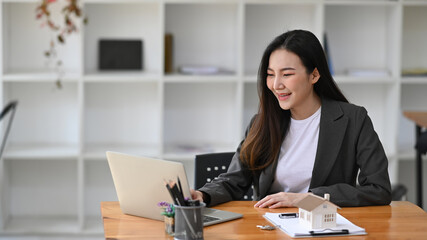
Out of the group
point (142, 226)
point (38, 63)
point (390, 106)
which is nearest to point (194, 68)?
point (38, 63)

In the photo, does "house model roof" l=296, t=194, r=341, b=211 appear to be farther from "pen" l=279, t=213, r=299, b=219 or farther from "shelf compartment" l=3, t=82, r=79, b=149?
"shelf compartment" l=3, t=82, r=79, b=149

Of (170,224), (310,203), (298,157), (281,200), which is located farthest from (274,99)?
(170,224)

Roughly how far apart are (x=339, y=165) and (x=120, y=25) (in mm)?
2520

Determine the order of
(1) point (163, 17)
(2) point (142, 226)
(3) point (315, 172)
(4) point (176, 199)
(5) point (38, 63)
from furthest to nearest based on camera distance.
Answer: (5) point (38, 63) < (1) point (163, 17) < (3) point (315, 172) < (2) point (142, 226) < (4) point (176, 199)

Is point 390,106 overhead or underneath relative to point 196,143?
overhead

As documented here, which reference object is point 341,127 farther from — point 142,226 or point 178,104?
point 178,104

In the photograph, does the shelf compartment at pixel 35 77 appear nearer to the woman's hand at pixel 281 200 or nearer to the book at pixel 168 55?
the book at pixel 168 55

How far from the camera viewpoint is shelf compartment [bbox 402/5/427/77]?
477 centimetres

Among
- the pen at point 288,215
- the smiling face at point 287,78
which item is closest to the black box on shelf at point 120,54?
the smiling face at point 287,78

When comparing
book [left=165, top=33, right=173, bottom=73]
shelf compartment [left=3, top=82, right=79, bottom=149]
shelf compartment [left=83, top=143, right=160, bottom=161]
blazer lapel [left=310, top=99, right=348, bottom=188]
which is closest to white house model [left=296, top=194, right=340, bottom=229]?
blazer lapel [left=310, top=99, right=348, bottom=188]

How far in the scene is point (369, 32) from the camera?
187 inches

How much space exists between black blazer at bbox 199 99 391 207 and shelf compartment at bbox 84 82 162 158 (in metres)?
2.15

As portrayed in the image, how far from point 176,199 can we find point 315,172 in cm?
81

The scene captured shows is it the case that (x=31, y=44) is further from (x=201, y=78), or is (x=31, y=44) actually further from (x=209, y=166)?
(x=209, y=166)
